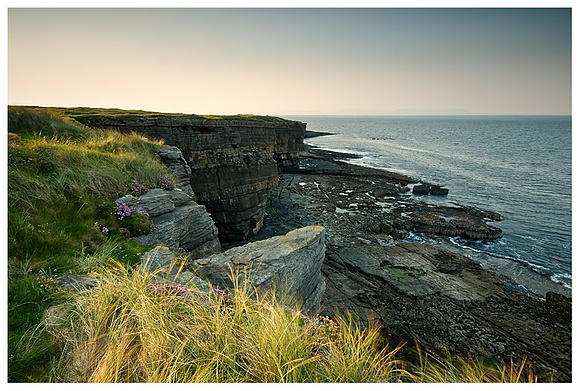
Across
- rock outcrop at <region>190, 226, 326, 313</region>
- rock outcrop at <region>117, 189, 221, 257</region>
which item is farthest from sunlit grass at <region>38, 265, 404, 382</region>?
rock outcrop at <region>117, 189, 221, 257</region>

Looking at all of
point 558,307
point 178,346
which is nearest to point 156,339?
point 178,346

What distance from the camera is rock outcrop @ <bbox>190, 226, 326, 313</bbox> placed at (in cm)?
582

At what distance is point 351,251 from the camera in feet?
65.1

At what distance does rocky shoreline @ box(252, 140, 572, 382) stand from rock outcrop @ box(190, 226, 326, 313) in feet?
15.8

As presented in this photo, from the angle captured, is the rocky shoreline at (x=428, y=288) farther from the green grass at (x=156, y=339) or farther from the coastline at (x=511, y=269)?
the green grass at (x=156, y=339)

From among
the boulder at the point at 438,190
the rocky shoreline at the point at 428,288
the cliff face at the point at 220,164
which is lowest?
the rocky shoreline at the point at 428,288

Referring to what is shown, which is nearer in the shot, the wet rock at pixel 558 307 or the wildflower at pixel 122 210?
the wildflower at pixel 122 210

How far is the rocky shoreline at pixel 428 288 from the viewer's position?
12.0m

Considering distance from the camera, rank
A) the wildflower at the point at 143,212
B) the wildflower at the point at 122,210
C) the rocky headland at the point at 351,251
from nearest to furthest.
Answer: the wildflower at the point at 122,210
the wildflower at the point at 143,212
the rocky headland at the point at 351,251

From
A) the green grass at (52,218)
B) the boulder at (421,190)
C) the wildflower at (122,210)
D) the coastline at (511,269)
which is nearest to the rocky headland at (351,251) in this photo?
the wildflower at (122,210)

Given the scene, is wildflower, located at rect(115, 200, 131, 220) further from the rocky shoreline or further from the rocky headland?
the rocky shoreline

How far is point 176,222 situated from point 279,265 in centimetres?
290

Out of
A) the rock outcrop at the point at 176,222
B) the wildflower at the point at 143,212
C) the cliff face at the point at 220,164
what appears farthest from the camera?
the cliff face at the point at 220,164

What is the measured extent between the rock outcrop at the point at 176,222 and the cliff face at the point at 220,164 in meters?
12.4
